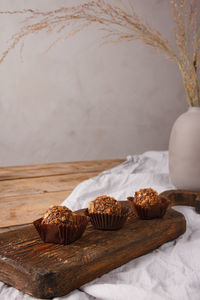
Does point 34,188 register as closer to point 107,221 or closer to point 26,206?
point 26,206

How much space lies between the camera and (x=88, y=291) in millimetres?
801

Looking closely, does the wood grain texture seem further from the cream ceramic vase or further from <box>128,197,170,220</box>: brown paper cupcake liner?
<box>128,197,170,220</box>: brown paper cupcake liner

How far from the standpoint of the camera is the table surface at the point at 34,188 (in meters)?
1.43

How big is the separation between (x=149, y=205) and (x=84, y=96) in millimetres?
2320

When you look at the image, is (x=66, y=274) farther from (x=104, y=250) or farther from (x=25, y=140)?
(x=25, y=140)

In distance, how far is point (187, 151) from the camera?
154 centimetres

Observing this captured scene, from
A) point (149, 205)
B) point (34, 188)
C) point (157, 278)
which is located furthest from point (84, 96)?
point (157, 278)

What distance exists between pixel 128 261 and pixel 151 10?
3.20 m

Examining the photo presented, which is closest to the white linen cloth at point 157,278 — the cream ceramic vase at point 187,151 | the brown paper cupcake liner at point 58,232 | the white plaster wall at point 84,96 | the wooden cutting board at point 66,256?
the wooden cutting board at point 66,256

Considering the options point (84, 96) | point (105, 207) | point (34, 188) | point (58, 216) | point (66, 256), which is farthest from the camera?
point (84, 96)

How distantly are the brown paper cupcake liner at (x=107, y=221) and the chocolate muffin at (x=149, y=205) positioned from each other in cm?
9

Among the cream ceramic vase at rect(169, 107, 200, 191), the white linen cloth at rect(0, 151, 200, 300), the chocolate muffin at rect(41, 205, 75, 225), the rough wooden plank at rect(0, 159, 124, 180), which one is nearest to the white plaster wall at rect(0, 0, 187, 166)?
the rough wooden plank at rect(0, 159, 124, 180)

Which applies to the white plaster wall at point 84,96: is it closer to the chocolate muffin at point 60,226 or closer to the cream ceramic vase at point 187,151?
the cream ceramic vase at point 187,151

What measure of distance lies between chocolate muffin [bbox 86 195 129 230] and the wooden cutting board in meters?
0.02
